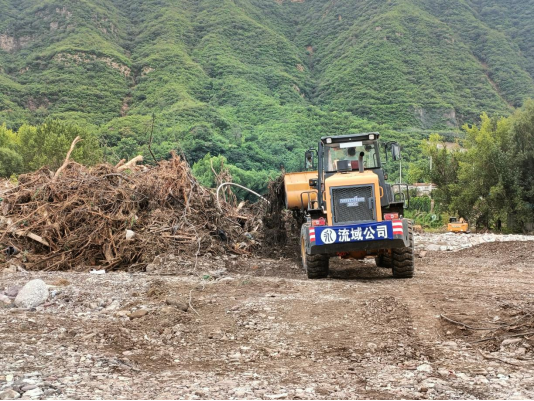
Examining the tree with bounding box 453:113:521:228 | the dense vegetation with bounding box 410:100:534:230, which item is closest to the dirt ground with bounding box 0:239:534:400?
the dense vegetation with bounding box 410:100:534:230

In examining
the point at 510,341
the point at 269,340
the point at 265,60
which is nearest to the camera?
the point at 510,341

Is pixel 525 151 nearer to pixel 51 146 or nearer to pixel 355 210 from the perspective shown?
pixel 355 210

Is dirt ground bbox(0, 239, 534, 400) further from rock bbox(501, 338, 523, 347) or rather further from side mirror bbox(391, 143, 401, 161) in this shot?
side mirror bbox(391, 143, 401, 161)

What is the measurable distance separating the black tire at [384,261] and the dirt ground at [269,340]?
160 cm

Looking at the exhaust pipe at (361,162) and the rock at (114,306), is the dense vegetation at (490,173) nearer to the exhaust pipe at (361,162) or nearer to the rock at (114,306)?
the exhaust pipe at (361,162)

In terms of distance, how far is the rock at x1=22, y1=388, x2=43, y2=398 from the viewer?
153 inches

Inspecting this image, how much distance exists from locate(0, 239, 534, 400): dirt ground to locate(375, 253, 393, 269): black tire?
1601 mm

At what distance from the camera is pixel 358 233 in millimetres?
9117

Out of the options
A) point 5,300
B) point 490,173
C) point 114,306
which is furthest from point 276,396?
point 490,173

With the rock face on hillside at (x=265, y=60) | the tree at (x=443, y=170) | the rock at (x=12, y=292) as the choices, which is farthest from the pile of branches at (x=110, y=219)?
the rock face on hillside at (x=265, y=60)

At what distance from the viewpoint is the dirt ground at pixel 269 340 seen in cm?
420

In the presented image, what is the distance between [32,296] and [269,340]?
3447mm

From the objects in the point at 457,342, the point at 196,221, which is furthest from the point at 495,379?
the point at 196,221

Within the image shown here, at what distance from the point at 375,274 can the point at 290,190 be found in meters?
3.17
